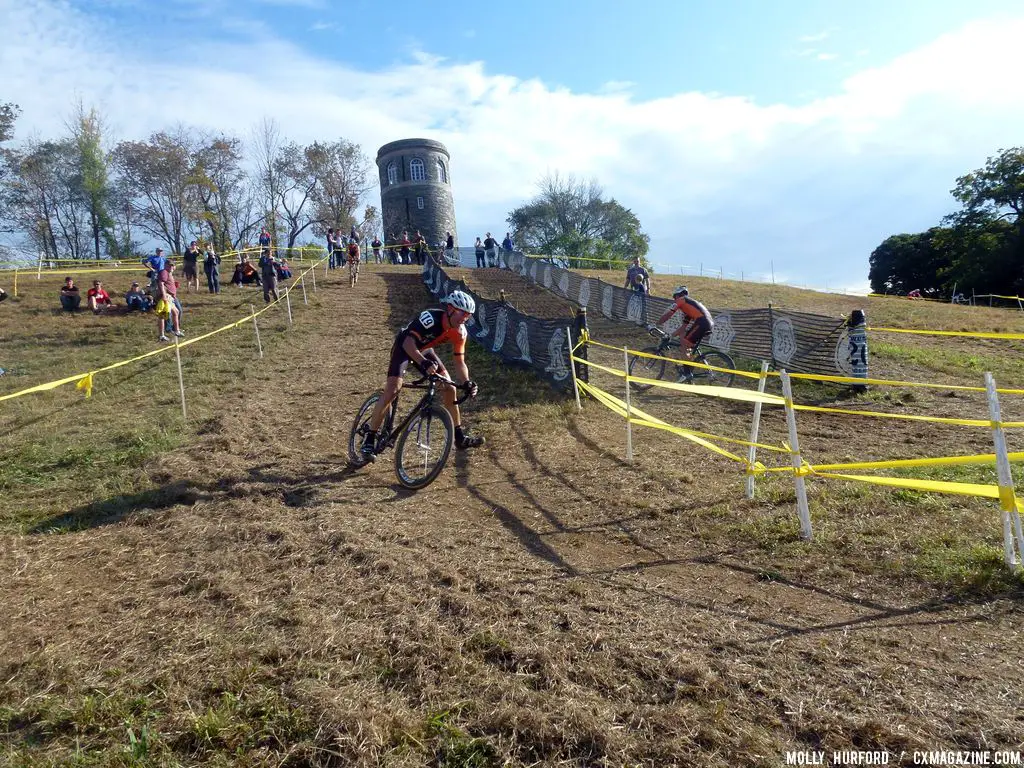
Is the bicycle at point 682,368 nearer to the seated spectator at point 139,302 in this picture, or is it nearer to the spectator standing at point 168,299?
the spectator standing at point 168,299

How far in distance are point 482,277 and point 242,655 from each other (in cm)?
2651

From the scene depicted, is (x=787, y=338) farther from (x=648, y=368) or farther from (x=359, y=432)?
(x=359, y=432)

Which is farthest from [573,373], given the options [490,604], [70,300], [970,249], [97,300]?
[970,249]

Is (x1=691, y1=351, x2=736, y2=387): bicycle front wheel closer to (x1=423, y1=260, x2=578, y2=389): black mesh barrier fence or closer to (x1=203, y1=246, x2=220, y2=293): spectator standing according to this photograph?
(x1=423, y1=260, x2=578, y2=389): black mesh barrier fence

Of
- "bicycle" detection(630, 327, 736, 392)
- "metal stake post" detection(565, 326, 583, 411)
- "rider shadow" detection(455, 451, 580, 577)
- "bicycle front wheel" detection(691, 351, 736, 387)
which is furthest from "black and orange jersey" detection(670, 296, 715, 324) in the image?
"rider shadow" detection(455, 451, 580, 577)

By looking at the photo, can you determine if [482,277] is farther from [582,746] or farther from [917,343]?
[582,746]

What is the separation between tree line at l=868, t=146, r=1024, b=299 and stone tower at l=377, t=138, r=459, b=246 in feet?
142

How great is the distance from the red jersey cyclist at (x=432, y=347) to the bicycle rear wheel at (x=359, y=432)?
0.42 metres

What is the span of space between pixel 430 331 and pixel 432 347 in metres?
0.19

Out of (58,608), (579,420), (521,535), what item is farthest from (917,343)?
(58,608)

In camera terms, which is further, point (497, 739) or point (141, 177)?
point (141, 177)

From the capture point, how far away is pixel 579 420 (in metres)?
9.35

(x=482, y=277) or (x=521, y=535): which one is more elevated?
(x=482, y=277)

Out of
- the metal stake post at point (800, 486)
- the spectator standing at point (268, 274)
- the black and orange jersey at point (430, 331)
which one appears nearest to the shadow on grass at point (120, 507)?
the black and orange jersey at point (430, 331)
